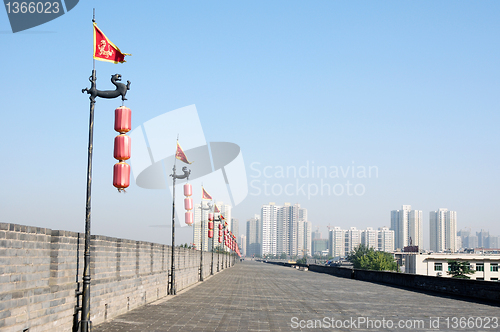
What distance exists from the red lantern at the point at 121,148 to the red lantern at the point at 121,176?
22cm

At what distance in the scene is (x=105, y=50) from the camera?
521 inches

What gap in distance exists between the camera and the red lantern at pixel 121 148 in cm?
1287

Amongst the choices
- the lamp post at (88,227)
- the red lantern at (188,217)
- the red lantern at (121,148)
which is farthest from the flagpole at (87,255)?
the red lantern at (188,217)

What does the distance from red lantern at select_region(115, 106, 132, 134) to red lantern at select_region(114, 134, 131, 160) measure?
0.27 metres

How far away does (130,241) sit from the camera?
17859mm

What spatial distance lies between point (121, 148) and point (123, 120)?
2.73 ft

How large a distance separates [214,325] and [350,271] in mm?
38765

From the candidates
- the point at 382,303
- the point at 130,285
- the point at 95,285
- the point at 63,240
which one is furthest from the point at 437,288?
the point at 63,240

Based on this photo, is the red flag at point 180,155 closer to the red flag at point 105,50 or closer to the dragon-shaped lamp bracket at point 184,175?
the dragon-shaped lamp bracket at point 184,175

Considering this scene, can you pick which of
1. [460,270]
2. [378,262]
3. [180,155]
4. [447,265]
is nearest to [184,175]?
[180,155]

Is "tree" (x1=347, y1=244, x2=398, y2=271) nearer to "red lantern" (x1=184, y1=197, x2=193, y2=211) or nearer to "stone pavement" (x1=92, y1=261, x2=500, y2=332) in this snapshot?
"red lantern" (x1=184, y1=197, x2=193, y2=211)

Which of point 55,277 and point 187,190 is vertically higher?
point 187,190

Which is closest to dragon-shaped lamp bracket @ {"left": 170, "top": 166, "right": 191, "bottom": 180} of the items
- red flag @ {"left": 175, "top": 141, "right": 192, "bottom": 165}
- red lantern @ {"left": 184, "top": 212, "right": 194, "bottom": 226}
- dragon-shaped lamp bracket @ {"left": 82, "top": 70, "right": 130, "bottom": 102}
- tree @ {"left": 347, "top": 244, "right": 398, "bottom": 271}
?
red flag @ {"left": 175, "top": 141, "right": 192, "bottom": 165}

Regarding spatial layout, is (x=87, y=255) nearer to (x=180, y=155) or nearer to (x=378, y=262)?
(x=180, y=155)
